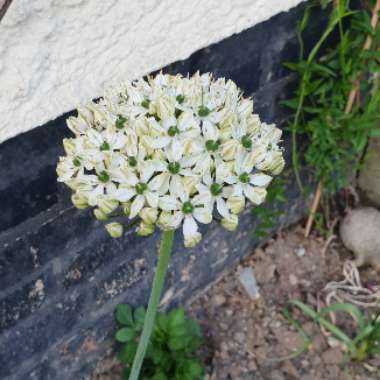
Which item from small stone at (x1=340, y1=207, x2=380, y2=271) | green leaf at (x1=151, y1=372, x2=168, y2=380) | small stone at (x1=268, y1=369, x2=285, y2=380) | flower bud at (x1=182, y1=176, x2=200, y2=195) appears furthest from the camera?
small stone at (x1=340, y1=207, x2=380, y2=271)

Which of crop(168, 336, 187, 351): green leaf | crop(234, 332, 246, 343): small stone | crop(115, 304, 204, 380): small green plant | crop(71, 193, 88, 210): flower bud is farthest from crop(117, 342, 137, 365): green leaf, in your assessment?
crop(71, 193, 88, 210): flower bud

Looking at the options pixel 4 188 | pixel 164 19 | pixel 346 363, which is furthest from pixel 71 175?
pixel 346 363

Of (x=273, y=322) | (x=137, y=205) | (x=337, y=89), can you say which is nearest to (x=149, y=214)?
(x=137, y=205)

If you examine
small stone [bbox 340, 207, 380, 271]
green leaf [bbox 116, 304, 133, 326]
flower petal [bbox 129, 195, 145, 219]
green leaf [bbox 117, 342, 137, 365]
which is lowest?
small stone [bbox 340, 207, 380, 271]

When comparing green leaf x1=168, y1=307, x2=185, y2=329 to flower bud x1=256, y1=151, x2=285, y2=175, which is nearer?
flower bud x1=256, y1=151, x2=285, y2=175

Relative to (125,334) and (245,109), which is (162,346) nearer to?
(125,334)

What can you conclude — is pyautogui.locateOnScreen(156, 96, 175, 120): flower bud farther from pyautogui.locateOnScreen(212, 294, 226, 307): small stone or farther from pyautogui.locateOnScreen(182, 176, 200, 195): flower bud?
pyautogui.locateOnScreen(212, 294, 226, 307): small stone

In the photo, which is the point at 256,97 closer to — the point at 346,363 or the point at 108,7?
the point at 108,7

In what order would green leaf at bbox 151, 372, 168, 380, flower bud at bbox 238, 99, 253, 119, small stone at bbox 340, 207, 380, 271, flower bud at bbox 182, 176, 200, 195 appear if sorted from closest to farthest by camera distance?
flower bud at bbox 182, 176, 200, 195, flower bud at bbox 238, 99, 253, 119, green leaf at bbox 151, 372, 168, 380, small stone at bbox 340, 207, 380, 271
